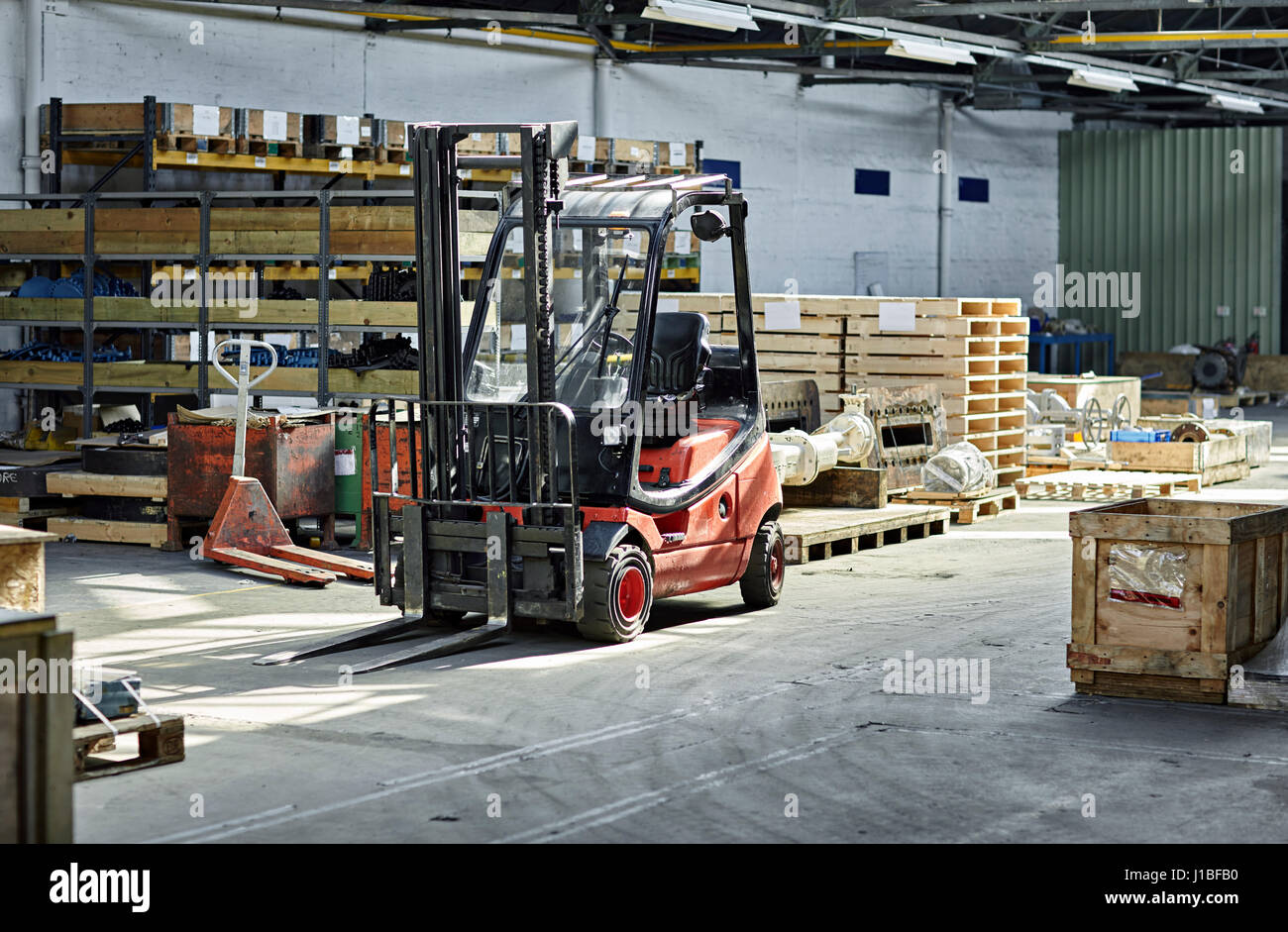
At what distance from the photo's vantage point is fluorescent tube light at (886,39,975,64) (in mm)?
18750

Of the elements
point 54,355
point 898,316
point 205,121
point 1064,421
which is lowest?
point 1064,421

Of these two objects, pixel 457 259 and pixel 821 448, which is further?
pixel 821 448

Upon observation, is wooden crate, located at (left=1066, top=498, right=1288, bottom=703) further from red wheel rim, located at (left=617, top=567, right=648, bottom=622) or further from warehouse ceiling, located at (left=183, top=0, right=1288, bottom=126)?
warehouse ceiling, located at (left=183, top=0, right=1288, bottom=126)

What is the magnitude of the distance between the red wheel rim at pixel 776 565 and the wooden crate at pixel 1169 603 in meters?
2.55

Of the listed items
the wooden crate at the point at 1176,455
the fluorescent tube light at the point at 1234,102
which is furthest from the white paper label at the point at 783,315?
the fluorescent tube light at the point at 1234,102

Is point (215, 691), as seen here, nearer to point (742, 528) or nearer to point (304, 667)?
point (304, 667)

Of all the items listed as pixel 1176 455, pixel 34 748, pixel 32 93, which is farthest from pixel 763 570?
pixel 32 93

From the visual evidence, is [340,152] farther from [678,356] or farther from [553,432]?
[553,432]

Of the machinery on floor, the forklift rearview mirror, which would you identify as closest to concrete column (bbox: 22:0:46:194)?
the forklift rearview mirror

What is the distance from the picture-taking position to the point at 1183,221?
96.5 feet

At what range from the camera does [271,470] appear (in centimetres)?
1107

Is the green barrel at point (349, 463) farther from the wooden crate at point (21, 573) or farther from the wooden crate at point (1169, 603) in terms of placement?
the wooden crate at point (1169, 603)

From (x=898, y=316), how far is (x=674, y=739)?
8.21 metres
